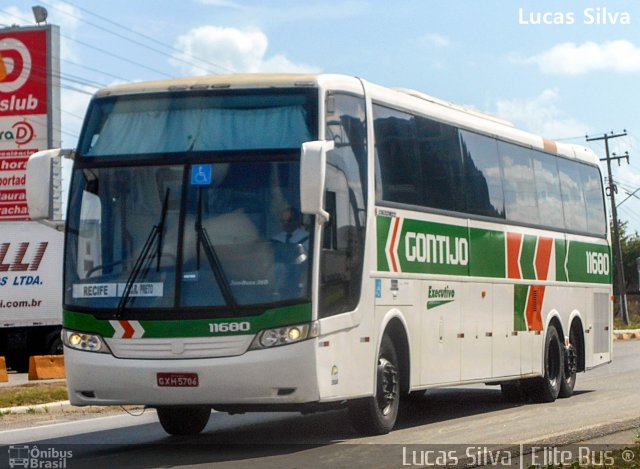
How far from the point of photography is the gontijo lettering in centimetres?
1531

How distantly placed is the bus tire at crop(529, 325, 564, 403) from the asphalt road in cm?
24

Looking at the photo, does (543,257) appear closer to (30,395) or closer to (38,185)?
(30,395)

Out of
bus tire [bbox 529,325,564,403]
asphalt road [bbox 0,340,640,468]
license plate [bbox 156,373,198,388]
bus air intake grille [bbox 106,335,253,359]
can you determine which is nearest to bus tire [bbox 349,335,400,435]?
asphalt road [bbox 0,340,640,468]

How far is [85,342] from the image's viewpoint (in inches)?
512

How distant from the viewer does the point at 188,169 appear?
13.0 m

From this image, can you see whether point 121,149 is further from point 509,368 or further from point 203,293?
point 509,368

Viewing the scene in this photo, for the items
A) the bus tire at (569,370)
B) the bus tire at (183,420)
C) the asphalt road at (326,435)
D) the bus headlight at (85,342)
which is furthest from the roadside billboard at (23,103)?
the bus headlight at (85,342)

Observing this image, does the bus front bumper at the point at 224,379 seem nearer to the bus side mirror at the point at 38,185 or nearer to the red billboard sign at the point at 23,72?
the bus side mirror at the point at 38,185

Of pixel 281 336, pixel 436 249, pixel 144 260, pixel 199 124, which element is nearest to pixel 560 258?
pixel 436 249

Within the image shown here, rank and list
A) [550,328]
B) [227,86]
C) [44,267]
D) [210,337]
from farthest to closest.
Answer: [44,267] < [550,328] < [227,86] < [210,337]

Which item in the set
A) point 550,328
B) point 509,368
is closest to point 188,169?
point 509,368

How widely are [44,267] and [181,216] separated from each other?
24.4m

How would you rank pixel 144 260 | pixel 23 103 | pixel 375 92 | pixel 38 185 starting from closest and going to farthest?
pixel 144 260 → pixel 38 185 → pixel 375 92 → pixel 23 103

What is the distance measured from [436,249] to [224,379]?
432cm
